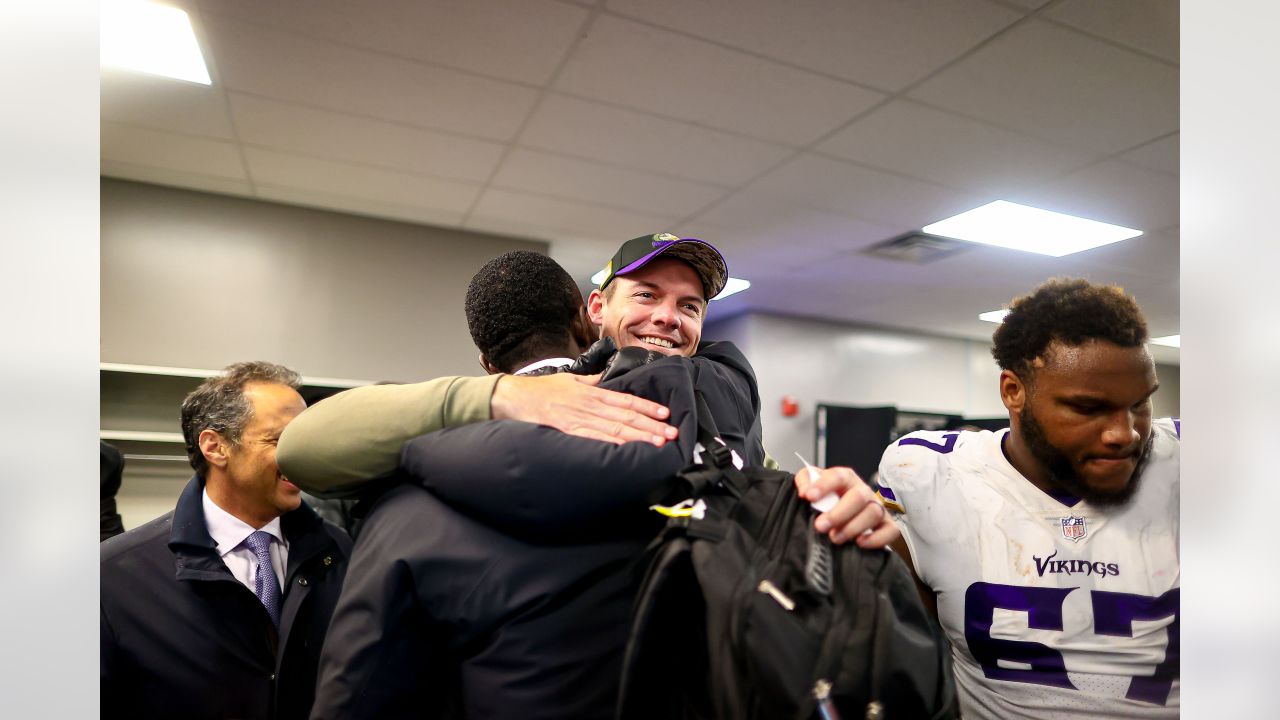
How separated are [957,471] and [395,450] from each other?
111 cm

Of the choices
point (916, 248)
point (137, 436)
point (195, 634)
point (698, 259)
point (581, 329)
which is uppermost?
point (916, 248)

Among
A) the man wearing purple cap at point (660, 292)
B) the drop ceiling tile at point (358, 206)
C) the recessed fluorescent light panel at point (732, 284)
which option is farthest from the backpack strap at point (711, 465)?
the recessed fluorescent light panel at point (732, 284)

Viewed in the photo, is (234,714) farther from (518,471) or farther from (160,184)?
(160,184)

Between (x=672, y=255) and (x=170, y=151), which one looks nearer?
(x=672, y=255)

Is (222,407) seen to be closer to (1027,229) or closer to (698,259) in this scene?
(698,259)

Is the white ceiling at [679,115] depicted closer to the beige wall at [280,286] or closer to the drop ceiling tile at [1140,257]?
the drop ceiling tile at [1140,257]

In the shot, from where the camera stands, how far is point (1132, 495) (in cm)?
138

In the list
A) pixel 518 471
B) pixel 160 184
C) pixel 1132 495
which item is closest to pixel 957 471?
pixel 1132 495

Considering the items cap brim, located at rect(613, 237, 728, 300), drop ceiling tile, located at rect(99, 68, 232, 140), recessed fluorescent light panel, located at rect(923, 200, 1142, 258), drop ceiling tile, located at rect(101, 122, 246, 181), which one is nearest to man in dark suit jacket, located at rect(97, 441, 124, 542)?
drop ceiling tile, located at rect(99, 68, 232, 140)

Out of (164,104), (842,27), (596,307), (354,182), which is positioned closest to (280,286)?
(354,182)

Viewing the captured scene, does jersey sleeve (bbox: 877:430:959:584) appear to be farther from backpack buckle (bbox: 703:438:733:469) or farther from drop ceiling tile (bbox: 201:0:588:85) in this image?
drop ceiling tile (bbox: 201:0:588:85)

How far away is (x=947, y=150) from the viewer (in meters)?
3.49

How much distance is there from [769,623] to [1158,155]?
3.70 metres

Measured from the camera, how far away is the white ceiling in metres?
2.54
